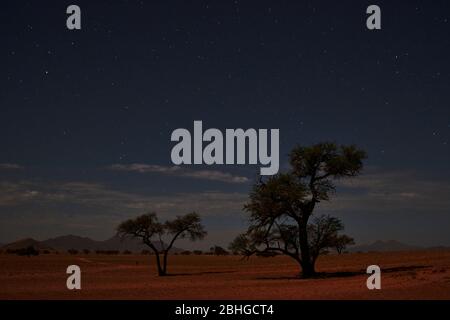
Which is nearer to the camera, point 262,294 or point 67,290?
point 262,294
